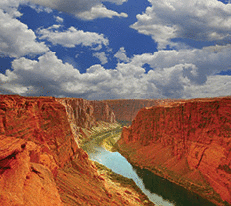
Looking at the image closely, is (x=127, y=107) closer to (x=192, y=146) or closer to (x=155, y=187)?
(x=192, y=146)

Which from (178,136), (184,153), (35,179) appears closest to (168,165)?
(184,153)

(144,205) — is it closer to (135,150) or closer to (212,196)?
(212,196)

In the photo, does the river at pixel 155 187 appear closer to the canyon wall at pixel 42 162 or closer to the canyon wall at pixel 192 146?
the canyon wall at pixel 192 146

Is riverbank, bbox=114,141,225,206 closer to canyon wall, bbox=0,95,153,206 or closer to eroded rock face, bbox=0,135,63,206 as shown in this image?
canyon wall, bbox=0,95,153,206

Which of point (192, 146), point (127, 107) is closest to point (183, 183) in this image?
point (192, 146)

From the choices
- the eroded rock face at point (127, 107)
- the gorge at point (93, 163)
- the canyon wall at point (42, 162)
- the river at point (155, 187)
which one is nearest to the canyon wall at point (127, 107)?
the eroded rock face at point (127, 107)

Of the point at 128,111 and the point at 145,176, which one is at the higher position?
the point at 128,111
